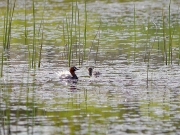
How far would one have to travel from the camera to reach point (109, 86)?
14.3 metres

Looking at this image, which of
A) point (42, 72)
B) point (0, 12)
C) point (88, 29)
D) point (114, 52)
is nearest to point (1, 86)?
point (42, 72)

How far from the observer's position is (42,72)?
52.9 ft

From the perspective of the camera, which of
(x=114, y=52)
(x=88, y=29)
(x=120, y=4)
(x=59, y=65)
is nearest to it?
(x=59, y=65)

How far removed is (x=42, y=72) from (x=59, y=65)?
1466 mm

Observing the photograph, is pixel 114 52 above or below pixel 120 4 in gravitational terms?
below

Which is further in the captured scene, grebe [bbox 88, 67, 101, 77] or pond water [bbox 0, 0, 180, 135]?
grebe [bbox 88, 67, 101, 77]

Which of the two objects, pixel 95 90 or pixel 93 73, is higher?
Answer: pixel 93 73

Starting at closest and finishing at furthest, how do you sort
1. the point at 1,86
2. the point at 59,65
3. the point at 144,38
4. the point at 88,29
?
1. the point at 1,86
2. the point at 59,65
3. the point at 144,38
4. the point at 88,29

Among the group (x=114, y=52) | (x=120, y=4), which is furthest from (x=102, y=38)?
(x=120, y=4)

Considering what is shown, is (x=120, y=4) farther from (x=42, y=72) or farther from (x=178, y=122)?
(x=178, y=122)

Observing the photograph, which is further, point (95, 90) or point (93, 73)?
point (93, 73)

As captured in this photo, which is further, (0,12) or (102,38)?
(0,12)

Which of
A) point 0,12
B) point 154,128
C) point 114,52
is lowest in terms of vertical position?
point 154,128

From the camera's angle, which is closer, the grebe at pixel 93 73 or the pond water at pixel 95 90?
the pond water at pixel 95 90
